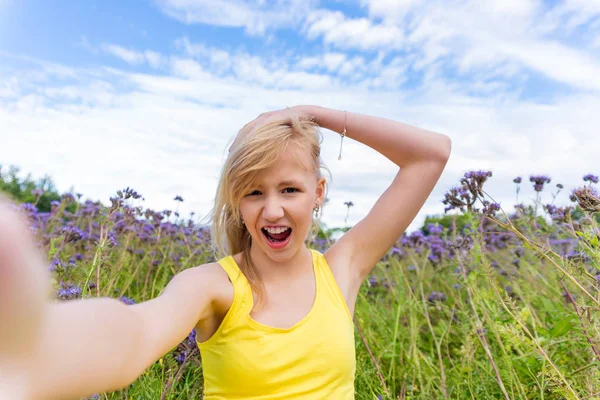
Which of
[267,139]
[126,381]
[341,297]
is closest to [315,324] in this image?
[341,297]

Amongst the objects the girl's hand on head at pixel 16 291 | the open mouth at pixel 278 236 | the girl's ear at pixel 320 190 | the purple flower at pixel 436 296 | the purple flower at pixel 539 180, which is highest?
the purple flower at pixel 539 180

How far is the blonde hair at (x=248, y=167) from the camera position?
6.22ft

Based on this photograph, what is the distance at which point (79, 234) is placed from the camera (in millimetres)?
3490

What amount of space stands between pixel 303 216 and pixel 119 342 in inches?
45.6

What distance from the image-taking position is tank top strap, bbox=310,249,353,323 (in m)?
2.08

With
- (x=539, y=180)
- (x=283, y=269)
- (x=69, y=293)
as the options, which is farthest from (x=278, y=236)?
(x=539, y=180)

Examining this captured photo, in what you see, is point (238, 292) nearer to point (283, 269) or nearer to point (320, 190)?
point (283, 269)

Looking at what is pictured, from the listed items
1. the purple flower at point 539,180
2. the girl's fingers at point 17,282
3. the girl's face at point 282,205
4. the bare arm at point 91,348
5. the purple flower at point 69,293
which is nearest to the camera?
the girl's fingers at point 17,282

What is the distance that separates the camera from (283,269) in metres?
2.11

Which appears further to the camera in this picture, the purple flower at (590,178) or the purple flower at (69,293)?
the purple flower at (590,178)

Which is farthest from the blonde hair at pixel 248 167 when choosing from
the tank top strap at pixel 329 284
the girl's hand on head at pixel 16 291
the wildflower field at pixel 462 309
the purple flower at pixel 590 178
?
the purple flower at pixel 590 178

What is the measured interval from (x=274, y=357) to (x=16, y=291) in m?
1.37

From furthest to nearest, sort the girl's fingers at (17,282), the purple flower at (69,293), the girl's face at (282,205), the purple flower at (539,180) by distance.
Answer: the purple flower at (539,180), the purple flower at (69,293), the girl's face at (282,205), the girl's fingers at (17,282)

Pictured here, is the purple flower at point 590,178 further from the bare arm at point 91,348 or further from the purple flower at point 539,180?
the bare arm at point 91,348
